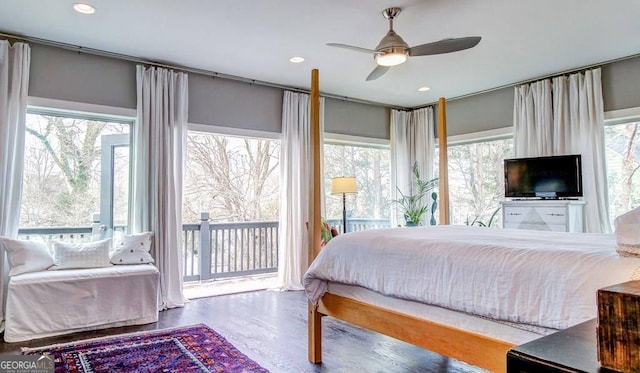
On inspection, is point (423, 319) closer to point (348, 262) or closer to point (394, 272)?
point (394, 272)

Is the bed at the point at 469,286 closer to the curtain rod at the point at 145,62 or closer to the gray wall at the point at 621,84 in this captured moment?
the gray wall at the point at 621,84

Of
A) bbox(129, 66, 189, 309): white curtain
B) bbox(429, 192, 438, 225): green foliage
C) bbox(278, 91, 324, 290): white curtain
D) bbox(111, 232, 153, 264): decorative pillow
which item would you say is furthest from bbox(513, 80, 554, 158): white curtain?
bbox(111, 232, 153, 264): decorative pillow

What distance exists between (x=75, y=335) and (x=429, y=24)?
4.08m

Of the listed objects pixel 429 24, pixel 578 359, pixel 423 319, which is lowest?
pixel 423 319

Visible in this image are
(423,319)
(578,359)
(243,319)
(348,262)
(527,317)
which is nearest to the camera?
(578,359)

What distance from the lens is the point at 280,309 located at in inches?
170

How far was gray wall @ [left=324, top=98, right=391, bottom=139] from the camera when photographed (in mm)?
6098

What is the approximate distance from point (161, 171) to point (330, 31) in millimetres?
2334

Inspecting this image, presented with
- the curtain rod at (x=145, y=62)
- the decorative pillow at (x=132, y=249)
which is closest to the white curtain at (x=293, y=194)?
the curtain rod at (x=145, y=62)

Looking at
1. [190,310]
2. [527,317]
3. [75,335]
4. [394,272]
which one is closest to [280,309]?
[190,310]

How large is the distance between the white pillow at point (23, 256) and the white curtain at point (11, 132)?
185mm

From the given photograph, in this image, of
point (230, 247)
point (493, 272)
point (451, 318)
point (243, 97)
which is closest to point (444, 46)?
point (493, 272)

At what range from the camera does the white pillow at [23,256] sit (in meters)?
3.53

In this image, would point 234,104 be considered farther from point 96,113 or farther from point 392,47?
point 392,47
